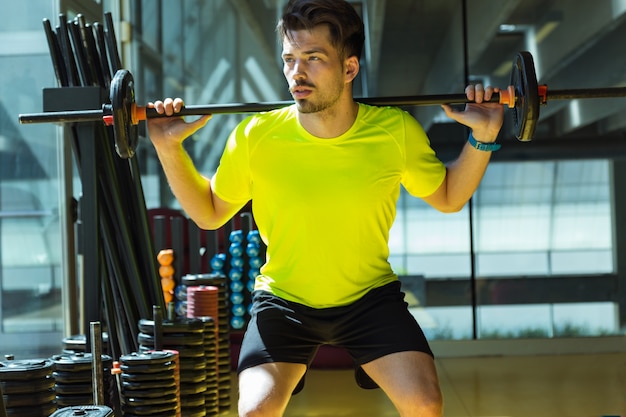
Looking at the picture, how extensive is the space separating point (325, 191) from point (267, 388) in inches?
22.3

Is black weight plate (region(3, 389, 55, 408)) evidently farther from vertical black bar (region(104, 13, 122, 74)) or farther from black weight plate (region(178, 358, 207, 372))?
vertical black bar (region(104, 13, 122, 74))

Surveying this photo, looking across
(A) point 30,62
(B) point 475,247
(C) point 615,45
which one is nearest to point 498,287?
(B) point 475,247

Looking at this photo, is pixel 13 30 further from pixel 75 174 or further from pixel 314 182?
pixel 314 182

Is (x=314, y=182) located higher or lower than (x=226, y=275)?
higher

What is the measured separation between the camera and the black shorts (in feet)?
7.86

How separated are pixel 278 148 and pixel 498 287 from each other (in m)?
3.51

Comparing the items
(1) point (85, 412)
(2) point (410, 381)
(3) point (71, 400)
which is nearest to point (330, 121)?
(2) point (410, 381)

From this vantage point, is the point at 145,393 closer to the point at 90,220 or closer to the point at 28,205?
the point at 90,220

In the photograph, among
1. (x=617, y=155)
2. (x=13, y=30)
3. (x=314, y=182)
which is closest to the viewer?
(x=314, y=182)

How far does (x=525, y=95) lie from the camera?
2.51 meters

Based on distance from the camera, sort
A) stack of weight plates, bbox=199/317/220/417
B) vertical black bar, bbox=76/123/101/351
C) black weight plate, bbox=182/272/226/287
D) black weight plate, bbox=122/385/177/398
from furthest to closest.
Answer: black weight plate, bbox=182/272/226/287 → stack of weight plates, bbox=199/317/220/417 → vertical black bar, bbox=76/123/101/351 → black weight plate, bbox=122/385/177/398

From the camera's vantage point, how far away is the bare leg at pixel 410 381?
2.27 meters

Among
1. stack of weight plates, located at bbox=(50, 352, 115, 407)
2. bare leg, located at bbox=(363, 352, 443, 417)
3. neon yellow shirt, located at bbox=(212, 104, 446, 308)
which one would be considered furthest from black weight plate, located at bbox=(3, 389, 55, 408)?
bare leg, located at bbox=(363, 352, 443, 417)

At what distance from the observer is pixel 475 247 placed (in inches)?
223
